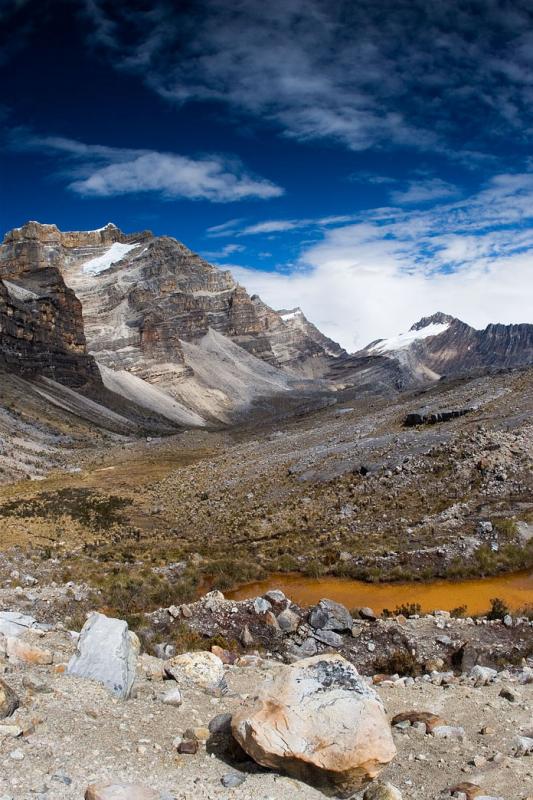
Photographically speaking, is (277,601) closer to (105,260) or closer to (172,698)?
(172,698)

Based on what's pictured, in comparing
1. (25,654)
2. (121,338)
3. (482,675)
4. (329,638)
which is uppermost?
(121,338)

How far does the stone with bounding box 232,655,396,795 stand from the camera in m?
6.20

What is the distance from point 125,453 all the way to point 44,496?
110ft

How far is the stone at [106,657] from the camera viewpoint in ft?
26.5

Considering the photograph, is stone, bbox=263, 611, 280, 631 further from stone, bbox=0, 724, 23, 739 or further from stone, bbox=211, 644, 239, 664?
stone, bbox=0, 724, 23, 739

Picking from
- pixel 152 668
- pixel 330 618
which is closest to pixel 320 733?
pixel 152 668

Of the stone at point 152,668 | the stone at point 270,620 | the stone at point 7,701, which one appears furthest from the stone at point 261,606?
the stone at point 7,701

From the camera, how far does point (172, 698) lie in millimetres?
8203

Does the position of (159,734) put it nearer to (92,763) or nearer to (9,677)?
(92,763)

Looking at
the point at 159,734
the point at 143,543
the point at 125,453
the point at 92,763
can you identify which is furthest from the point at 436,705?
the point at 125,453

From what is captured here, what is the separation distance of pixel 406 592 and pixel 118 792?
53.7 feet

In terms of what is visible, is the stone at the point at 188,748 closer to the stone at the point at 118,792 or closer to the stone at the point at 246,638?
the stone at the point at 118,792

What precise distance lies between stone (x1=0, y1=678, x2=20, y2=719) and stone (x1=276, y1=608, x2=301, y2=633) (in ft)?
28.1

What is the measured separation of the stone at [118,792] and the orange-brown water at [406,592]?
1402cm
